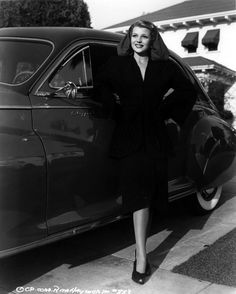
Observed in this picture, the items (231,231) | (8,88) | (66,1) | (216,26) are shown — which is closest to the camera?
(8,88)

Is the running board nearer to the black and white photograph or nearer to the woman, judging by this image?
the black and white photograph

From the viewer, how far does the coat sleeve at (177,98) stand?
3.18m

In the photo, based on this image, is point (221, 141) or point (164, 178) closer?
point (164, 178)

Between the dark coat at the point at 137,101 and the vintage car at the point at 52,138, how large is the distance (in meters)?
0.17

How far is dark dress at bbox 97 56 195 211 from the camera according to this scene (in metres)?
3.03

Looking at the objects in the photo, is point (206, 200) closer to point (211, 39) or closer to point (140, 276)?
point (140, 276)

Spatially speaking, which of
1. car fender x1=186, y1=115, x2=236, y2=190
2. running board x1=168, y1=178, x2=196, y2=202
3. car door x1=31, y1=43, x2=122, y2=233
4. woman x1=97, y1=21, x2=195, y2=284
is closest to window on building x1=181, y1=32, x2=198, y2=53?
car fender x1=186, y1=115, x2=236, y2=190

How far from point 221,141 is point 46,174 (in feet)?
7.61

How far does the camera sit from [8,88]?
9.43 feet

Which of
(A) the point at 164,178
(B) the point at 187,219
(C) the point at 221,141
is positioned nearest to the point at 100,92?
(A) the point at 164,178

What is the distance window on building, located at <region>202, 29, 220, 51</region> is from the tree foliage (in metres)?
15.9

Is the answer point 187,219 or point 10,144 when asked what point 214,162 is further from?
point 10,144

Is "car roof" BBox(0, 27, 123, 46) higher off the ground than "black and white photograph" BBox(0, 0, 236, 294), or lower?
higher

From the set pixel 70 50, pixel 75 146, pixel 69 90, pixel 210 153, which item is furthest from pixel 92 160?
pixel 210 153
